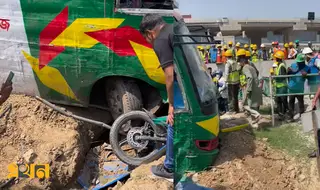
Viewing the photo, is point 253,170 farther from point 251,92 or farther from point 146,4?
point 146,4

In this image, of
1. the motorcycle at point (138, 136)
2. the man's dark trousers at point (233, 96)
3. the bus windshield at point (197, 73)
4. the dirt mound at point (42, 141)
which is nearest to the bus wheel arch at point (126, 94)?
the motorcycle at point (138, 136)

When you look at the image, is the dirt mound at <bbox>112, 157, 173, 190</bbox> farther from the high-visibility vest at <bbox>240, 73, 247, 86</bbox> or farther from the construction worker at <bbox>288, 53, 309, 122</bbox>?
the construction worker at <bbox>288, 53, 309, 122</bbox>

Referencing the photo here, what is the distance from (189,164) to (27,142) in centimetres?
296

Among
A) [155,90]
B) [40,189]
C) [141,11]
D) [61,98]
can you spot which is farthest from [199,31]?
[40,189]

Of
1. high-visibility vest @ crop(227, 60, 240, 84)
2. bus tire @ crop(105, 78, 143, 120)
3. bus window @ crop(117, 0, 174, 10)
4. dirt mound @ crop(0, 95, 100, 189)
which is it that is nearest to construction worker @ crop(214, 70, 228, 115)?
high-visibility vest @ crop(227, 60, 240, 84)

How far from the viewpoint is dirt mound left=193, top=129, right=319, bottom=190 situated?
5.04m

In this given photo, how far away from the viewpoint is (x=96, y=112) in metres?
7.52

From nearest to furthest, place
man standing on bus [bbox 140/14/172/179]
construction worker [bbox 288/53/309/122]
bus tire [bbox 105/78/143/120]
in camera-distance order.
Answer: man standing on bus [bbox 140/14/172/179]
bus tire [bbox 105/78/143/120]
construction worker [bbox 288/53/309/122]

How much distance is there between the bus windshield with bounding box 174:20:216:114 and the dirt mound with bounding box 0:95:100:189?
2.51 metres

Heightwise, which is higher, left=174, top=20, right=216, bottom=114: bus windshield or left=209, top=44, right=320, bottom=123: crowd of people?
left=174, top=20, right=216, bottom=114: bus windshield

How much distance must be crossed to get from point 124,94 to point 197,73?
6.22ft

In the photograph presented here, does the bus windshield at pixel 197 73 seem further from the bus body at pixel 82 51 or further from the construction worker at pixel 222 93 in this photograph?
the construction worker at pixel 222 93

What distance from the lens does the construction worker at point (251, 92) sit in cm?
702

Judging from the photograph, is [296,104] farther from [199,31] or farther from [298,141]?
[199,31]
